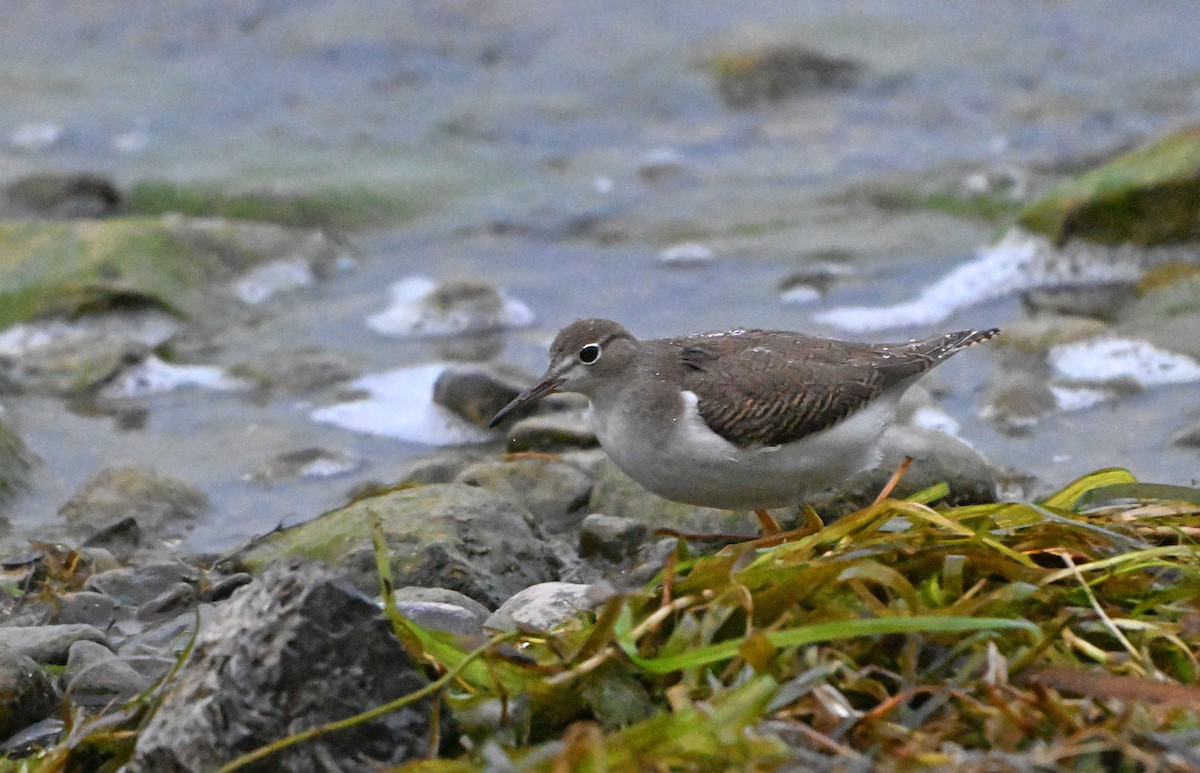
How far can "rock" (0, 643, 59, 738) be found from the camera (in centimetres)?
391

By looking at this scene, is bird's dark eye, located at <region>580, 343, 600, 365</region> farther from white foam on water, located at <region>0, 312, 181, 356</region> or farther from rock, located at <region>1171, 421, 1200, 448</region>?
white foam on water, located at <region>0, 312, 181, 356</region>

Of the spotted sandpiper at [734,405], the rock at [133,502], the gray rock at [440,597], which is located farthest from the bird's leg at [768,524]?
the rock at [133,502]

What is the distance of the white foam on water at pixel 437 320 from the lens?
9414 mm

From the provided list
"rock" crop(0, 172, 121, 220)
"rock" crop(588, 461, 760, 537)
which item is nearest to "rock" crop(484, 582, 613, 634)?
"rock" crop(588, 461, 760, 537)

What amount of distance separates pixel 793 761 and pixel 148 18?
15075 mm

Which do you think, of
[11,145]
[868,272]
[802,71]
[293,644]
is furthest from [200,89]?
[293,644]

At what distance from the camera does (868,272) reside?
1011cm

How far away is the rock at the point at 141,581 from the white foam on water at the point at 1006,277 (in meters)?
4.86

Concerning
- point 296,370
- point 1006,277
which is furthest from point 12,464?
point 1006,277

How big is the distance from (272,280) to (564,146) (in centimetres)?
388

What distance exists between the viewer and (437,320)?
31.1 feet

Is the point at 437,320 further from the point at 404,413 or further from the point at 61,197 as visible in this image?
the point at 61,197

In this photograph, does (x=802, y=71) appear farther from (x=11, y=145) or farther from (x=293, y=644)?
(x=293, y=644)

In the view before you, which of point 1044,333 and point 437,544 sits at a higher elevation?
point 1044,333
